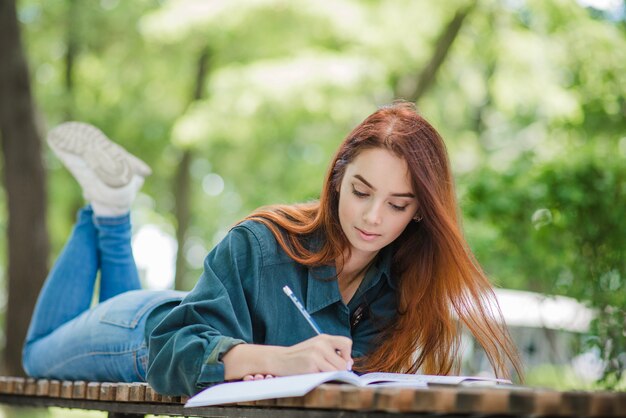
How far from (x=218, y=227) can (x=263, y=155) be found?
4219 mm

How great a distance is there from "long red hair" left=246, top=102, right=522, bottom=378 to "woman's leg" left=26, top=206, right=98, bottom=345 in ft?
5.40

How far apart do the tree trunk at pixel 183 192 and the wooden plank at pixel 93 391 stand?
400 inches

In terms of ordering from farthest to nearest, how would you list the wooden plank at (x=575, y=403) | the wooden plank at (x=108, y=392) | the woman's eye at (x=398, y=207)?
the wooden plank at (x=108, y=392)
the woman's eye at (x=398, y=207)
the wooden plank at (x=575, y=403)

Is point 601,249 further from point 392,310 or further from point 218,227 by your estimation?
point 218,227

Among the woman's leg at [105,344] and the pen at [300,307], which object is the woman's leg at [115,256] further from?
the pen at [300,307]

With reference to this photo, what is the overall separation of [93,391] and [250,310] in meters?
0.78

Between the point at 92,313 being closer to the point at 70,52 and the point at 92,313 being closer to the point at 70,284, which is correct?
the point at 70,284

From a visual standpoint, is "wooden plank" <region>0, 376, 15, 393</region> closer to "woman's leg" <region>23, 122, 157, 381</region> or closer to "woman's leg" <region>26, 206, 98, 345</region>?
"woman's leg" <region>23, 122, 157, 381</region>

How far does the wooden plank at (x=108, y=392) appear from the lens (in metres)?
2.82

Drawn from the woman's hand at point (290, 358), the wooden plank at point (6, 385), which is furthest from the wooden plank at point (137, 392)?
the wooden plank at point (6, 385)

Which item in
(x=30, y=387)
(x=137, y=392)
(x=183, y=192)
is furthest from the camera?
(x=183, y=192)

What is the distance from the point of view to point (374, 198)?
249cm

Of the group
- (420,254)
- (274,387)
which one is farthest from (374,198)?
(274,387)

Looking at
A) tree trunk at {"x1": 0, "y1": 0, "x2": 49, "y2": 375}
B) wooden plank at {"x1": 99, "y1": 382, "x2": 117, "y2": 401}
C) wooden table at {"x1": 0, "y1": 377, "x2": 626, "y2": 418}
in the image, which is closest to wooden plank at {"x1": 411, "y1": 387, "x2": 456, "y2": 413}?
wooden table at {"x1": 0, "y1": 377, "x2": 626, "y2": 418}
